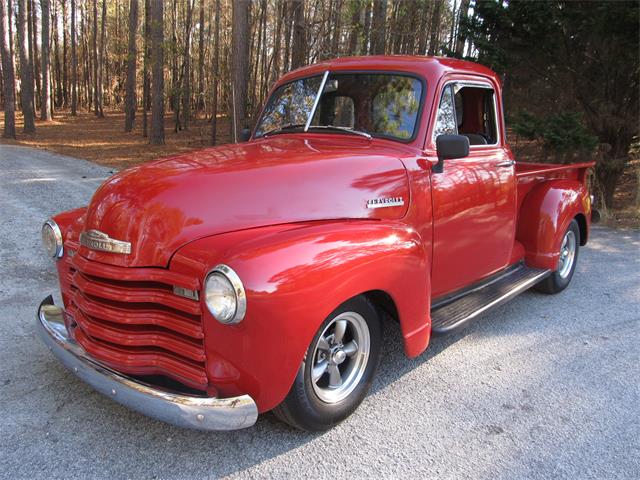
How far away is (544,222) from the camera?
4441 millimetres

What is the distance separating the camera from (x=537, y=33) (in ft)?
27.0

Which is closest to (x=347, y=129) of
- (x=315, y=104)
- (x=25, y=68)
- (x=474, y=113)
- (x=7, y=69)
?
(x=315, y=104)

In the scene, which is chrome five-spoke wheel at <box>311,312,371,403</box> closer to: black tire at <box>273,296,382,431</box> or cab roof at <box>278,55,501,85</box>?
black tire at <box>273,296,382,431</box>

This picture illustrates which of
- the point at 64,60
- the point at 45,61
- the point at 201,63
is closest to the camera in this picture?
the point at 201,63

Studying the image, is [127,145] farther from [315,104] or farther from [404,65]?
[404,65]

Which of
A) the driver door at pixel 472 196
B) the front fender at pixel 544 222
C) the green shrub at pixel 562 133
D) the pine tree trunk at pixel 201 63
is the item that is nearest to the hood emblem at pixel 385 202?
the driver door at pixel 472 196

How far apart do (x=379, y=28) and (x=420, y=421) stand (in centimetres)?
1155

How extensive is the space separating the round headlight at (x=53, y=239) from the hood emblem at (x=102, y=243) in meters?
0.49

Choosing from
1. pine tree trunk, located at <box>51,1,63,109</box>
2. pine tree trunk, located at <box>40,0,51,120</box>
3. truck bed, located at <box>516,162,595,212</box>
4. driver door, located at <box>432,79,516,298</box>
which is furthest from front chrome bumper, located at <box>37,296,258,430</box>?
pine tree trunk, located at <box>51,1,63,109</box>

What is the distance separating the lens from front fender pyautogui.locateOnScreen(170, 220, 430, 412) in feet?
6.79

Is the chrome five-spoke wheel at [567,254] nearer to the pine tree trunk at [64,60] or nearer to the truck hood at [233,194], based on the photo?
the truck hood at [233,194]

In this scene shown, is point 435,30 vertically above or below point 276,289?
above

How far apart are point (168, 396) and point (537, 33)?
339 inches

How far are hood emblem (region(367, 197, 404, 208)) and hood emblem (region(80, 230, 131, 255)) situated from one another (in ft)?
4.38
